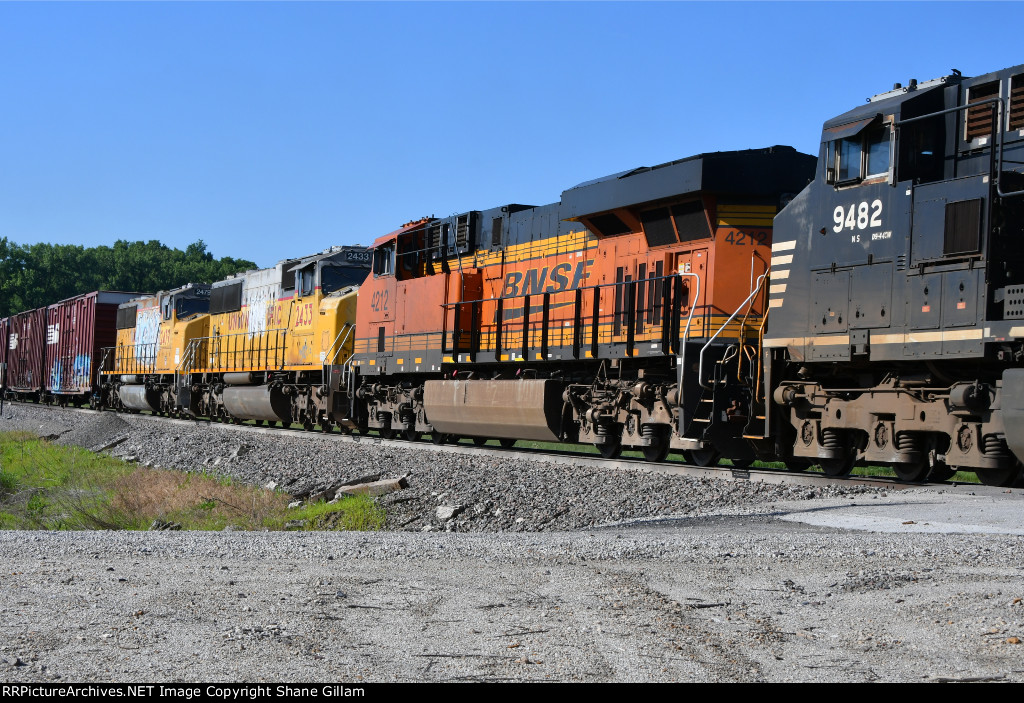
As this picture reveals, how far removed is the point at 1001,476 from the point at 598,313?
5.78 m

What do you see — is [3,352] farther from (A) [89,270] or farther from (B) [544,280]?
(A) [89,270]

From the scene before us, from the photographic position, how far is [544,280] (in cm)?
1523

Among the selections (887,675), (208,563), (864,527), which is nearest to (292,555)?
(208,563)

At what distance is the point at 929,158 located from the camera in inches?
382

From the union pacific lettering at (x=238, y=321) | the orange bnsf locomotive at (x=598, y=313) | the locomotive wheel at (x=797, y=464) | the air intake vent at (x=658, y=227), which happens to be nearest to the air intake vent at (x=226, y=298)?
the union pacific lettering at (x=238, y=321)

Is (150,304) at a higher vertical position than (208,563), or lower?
higher

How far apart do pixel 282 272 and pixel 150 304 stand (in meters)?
11.0

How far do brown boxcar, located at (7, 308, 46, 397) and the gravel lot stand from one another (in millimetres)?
39504

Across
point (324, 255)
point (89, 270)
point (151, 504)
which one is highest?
point (89, 270)

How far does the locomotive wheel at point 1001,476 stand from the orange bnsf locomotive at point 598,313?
2483 mm

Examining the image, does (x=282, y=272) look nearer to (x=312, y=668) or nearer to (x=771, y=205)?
(x=771, y=205)

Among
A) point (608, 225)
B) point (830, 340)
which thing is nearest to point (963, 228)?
point (830, 340)

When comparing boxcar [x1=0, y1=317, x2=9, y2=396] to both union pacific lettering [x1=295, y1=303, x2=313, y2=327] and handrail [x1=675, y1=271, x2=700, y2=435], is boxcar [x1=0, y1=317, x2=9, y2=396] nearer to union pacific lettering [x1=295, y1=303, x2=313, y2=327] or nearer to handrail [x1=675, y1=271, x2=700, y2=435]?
union pacific lettering [x1=295, y1=303, x2=313, y2=327]

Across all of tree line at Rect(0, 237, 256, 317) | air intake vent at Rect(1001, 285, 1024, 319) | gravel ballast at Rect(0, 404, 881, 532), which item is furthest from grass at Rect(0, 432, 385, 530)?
tree line at Rect(0, 237, 256, 317)
